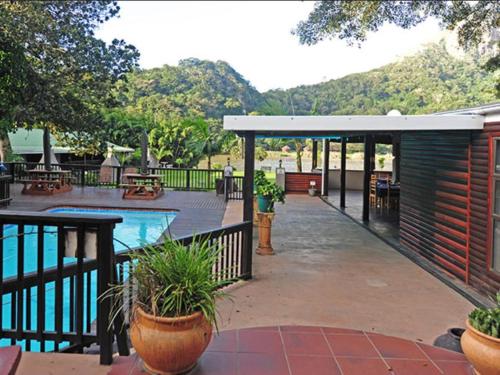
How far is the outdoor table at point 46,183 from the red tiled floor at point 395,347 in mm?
12299

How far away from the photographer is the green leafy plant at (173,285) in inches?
107

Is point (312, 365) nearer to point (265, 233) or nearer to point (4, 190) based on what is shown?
point (265, 233)

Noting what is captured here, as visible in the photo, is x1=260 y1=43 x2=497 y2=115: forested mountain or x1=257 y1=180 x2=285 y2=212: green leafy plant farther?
x1=260 y1=43 x2=497 y2=115: forested mountain

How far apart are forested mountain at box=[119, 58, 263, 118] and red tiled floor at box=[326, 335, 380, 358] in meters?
27.6

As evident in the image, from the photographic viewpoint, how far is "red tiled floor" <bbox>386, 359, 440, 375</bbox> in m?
3.18

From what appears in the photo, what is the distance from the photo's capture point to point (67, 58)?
45.4 ft

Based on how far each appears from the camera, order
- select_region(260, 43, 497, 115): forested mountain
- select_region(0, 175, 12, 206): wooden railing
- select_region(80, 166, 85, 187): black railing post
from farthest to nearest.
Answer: select_region(260, 43, 497, 115): forested mountain < select_region(80, 166, 85, 187): black railing post < select_region(0, 175, 12, 206): wooden railing

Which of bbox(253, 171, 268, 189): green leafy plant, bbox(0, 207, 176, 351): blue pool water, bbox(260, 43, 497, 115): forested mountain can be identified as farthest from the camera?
bbox(260, 43, 497, 115): forested mountain

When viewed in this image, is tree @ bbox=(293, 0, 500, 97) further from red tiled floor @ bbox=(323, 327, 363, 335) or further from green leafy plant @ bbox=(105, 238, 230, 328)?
green leafy plant @ bbox=(105, 238, 230, 328)

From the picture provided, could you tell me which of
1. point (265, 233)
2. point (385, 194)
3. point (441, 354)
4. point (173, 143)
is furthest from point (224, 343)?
point (173, 143)

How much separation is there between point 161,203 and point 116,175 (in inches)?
183

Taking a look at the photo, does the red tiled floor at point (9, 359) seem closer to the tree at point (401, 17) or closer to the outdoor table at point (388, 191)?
the outdoor table at point (388, 191)

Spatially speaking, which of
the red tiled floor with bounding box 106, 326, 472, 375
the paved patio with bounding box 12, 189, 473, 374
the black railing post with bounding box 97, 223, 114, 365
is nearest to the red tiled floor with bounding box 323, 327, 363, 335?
the red tiled floor with bounding box 106, 326, 472, 375

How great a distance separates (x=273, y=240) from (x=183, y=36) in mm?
43626
